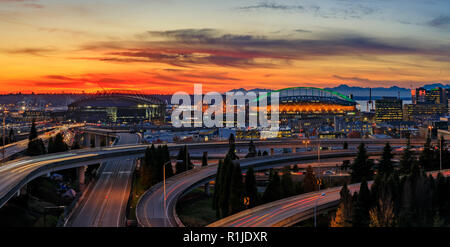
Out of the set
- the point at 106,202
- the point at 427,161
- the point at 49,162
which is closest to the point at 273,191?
the point at 106,202

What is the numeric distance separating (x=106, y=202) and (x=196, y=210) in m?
6.04

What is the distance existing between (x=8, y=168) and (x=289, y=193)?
20.5 metres

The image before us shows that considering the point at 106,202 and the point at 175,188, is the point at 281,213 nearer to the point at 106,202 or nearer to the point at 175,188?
the point at 175,188

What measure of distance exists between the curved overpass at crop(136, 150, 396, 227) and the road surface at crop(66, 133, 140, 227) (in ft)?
4.95

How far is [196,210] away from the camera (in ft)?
98.6

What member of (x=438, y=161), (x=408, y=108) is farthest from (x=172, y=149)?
(x=408, y=108)

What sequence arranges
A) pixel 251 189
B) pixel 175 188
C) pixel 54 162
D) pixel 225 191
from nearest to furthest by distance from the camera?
pixel 225 191, pixel 251 189, pixel 175 188, pixel 54 162

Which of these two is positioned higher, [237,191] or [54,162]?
[54,162]

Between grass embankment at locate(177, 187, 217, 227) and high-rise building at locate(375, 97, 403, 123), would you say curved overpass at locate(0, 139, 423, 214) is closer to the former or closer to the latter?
grass embankment at locate(177, 187, 217, 227)
